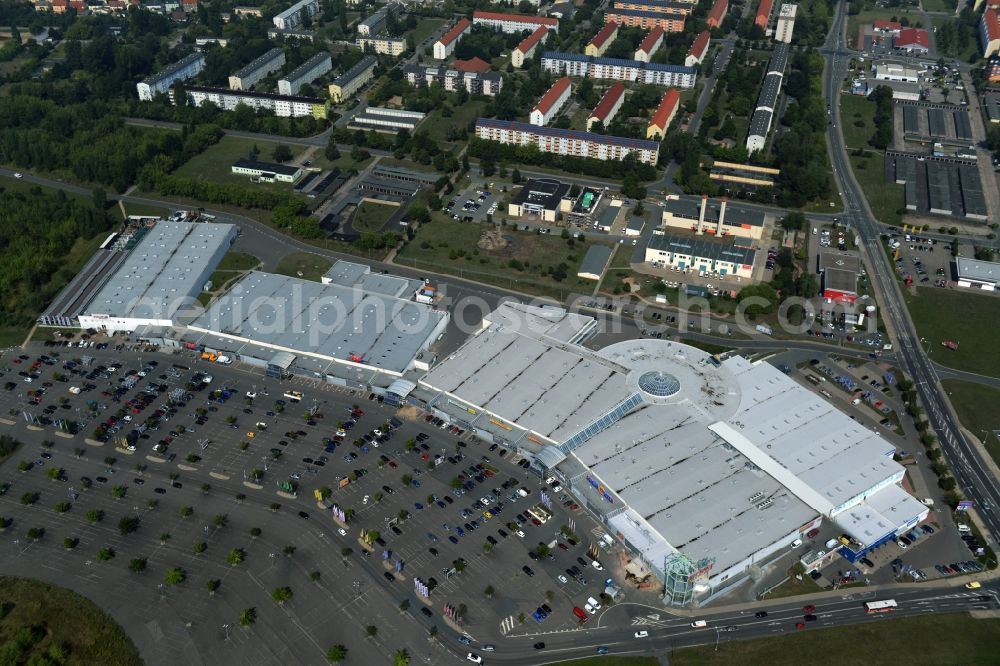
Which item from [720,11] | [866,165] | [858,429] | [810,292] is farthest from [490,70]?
[858,429]

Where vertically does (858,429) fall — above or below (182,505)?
above

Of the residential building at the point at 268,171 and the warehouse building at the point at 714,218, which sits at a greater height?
the warehouse building at the point at 714,218

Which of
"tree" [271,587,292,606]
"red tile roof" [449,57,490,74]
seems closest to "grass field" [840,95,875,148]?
"red tile roof" [449,57,490,74]

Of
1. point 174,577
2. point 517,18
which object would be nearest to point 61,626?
point 174,577

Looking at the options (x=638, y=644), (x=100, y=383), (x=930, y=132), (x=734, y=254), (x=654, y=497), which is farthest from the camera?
(x=930, y=132)

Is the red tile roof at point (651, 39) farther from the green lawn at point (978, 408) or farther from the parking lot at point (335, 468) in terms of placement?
the parking lot at point (335, 468)

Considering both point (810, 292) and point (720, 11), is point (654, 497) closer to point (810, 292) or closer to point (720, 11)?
point (810, 292)

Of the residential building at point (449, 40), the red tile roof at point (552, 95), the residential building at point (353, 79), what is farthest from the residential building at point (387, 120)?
the residential building at point (449, 40)
